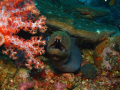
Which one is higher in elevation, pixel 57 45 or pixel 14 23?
pixel 14 23

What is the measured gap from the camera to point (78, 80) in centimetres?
357

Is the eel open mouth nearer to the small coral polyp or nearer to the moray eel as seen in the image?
the moray eel

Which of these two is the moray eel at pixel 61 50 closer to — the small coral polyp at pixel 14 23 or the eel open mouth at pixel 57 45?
the eel open mouth at pixel 57 45

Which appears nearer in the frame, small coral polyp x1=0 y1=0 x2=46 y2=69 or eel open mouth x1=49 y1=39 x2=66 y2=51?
small coral polyp x1=0 y1=0 x2=46 y2=69

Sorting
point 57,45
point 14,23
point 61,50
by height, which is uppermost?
point 14,23

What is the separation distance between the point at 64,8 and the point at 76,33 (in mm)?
1899

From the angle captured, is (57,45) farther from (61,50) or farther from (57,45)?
(61,50)

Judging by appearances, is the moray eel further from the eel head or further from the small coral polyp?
the small coral polyp

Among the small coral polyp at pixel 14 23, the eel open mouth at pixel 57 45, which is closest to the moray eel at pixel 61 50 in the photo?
the eel open mouth at pixel 57 45

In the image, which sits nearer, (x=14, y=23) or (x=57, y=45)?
(x=14, y=23)

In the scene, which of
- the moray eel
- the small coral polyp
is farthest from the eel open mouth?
the small coral polyp

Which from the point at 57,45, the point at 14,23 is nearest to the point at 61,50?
the point at 57,45

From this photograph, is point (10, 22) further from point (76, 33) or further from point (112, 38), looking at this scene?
point (112, 38)

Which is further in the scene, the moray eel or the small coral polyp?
the moray eel
